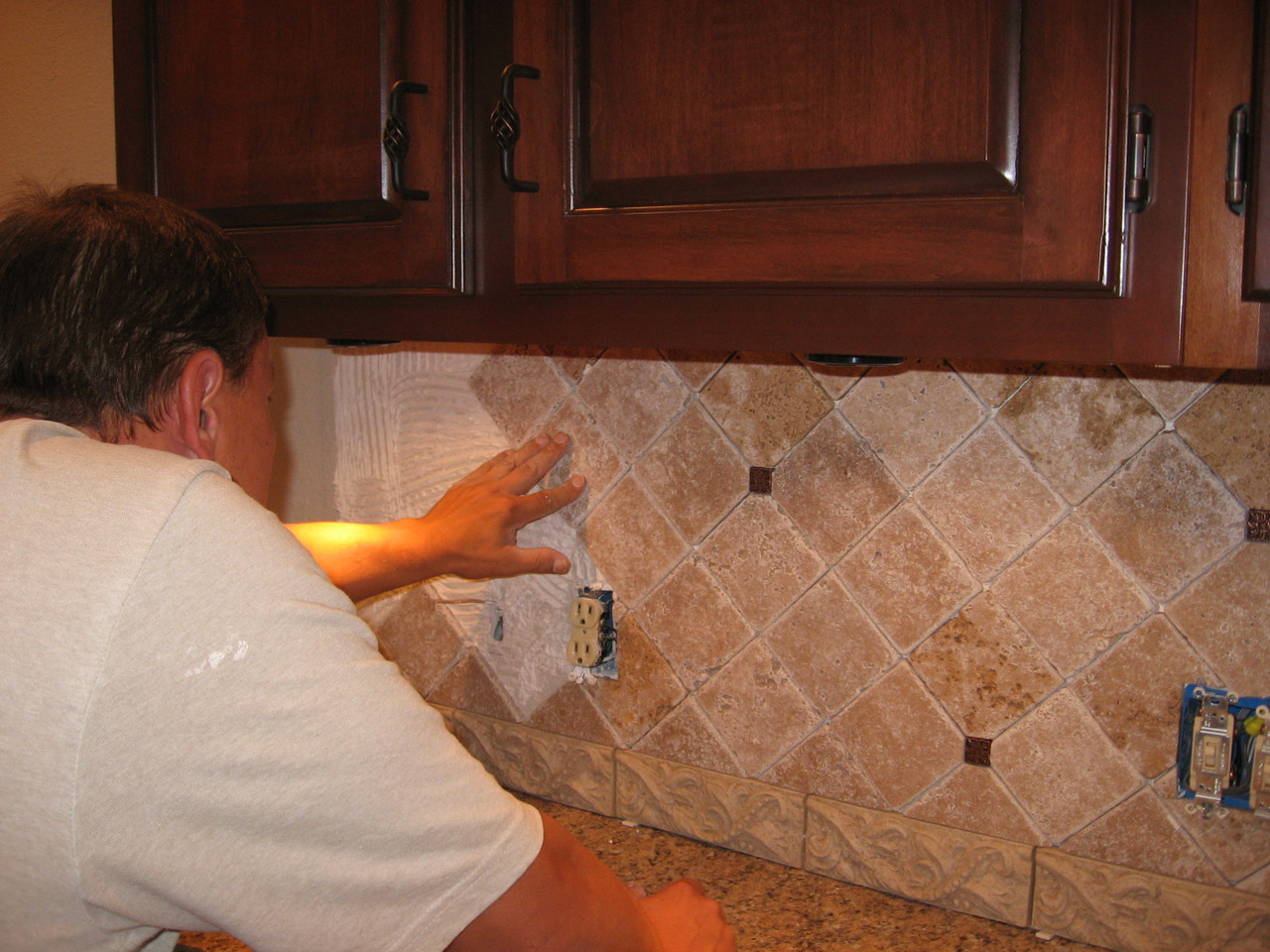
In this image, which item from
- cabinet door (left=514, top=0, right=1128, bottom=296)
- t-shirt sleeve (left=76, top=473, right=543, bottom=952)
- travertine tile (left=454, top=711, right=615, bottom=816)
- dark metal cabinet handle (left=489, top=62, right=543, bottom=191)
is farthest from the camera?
travertine tile (left=454, top=711, right=615, bottom=816)

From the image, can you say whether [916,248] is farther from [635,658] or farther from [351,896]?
[635,658]

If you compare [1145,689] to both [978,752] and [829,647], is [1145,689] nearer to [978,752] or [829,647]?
[978,752]

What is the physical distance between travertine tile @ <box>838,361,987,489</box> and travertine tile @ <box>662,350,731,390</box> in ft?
0.61

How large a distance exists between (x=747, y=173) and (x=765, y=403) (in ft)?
1.63

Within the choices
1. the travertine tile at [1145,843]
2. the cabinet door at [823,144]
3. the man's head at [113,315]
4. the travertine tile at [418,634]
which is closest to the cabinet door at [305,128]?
the cabinet door at [823,144]

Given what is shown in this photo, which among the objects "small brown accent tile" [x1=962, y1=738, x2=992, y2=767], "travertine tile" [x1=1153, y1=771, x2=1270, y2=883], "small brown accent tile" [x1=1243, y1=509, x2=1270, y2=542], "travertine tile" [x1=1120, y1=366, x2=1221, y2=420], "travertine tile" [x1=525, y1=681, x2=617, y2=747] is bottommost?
"travertine tile" [x1=525, y1=681, x2=617, y2=747]

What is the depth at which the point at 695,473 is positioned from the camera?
1.33 metres

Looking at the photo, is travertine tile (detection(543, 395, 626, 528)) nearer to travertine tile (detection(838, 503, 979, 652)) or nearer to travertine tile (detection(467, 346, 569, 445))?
travertine tile (detection(467, 346, 569, 445))

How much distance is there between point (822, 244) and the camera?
0.77 metres

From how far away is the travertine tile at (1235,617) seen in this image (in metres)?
1.00

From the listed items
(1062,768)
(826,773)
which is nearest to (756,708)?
(826,773)

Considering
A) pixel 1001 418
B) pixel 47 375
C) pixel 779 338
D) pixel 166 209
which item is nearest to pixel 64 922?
pixel 47 375

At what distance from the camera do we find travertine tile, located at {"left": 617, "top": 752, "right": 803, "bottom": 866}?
129 cm

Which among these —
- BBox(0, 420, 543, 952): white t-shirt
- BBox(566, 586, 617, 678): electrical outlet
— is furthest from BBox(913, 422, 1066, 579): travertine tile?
BBox(0, 420, 543, 952): white t-shirt
